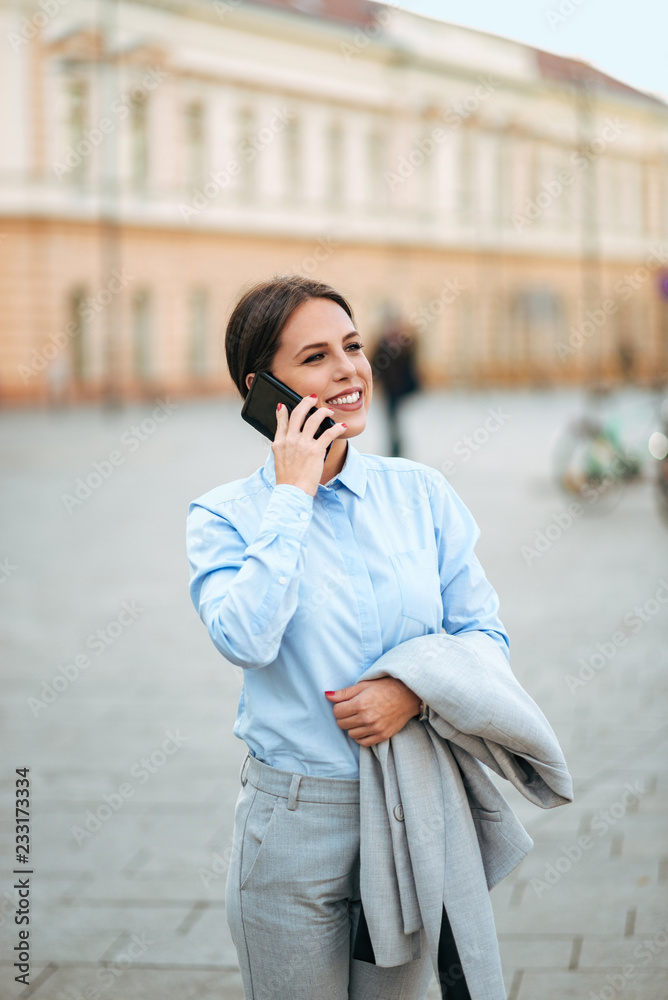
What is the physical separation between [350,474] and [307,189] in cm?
4082

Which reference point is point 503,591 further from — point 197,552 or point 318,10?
point 318,10

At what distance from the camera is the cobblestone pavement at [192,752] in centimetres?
355

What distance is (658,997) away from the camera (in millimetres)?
3258

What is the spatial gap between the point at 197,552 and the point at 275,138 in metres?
40.1

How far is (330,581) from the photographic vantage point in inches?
83.8

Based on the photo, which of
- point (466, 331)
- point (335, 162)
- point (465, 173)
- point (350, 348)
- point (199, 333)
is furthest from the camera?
point (466, 331)

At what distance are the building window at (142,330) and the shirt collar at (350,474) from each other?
3602 centimetres

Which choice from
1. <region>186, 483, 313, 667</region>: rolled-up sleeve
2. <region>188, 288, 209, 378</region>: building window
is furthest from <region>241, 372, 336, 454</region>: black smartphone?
<region>188, 288, 209, 378</region>: building window

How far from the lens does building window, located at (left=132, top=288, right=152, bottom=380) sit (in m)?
37.6

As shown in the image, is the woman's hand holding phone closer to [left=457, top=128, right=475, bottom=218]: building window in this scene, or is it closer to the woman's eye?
the woman's eye

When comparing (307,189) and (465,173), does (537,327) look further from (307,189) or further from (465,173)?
(307,189)

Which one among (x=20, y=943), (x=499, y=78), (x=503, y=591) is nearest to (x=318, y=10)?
(x=499, y=78)

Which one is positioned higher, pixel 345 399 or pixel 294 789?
pixel 345 399

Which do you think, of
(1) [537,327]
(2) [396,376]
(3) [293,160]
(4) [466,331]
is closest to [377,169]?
(3) [293,160]
